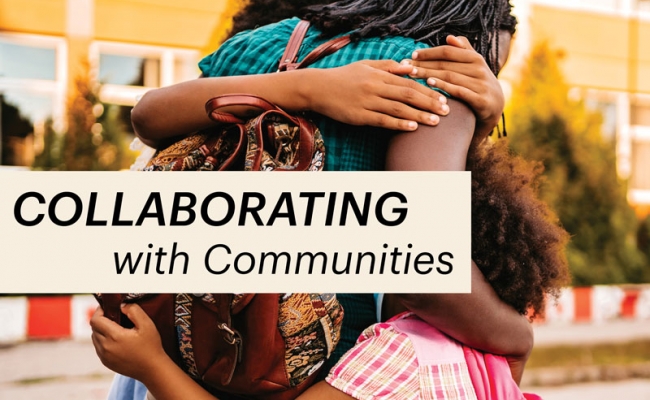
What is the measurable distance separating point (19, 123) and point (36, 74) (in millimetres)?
749

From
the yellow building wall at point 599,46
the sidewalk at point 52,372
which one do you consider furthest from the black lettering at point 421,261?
the yellow building wall at point 599,46

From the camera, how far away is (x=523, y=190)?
143cm

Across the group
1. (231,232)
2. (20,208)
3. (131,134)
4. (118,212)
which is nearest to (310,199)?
(231,232)

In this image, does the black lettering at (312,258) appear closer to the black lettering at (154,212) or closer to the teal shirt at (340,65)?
the teal shirt at (340,65)

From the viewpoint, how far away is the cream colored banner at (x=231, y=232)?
1.25m

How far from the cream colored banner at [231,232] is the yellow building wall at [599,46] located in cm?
1097

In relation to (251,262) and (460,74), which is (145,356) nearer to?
(251,262)

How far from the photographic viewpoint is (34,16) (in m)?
9.25

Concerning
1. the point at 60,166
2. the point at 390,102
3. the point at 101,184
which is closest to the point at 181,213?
the point at 101,184

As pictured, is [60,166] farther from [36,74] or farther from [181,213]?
[181,213]

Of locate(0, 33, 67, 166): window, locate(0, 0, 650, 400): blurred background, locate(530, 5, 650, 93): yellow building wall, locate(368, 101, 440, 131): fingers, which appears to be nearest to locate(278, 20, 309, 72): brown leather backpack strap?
locate(368, 101, 440, 131): fingers

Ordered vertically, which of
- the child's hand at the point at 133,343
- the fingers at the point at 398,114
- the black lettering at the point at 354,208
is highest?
the fingers at the point at 398,114

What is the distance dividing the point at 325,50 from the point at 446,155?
311mm

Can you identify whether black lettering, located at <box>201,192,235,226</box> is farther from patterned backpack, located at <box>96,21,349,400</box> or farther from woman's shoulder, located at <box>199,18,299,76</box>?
woman's shoulder, located at <box>199,18,299,76</box>
